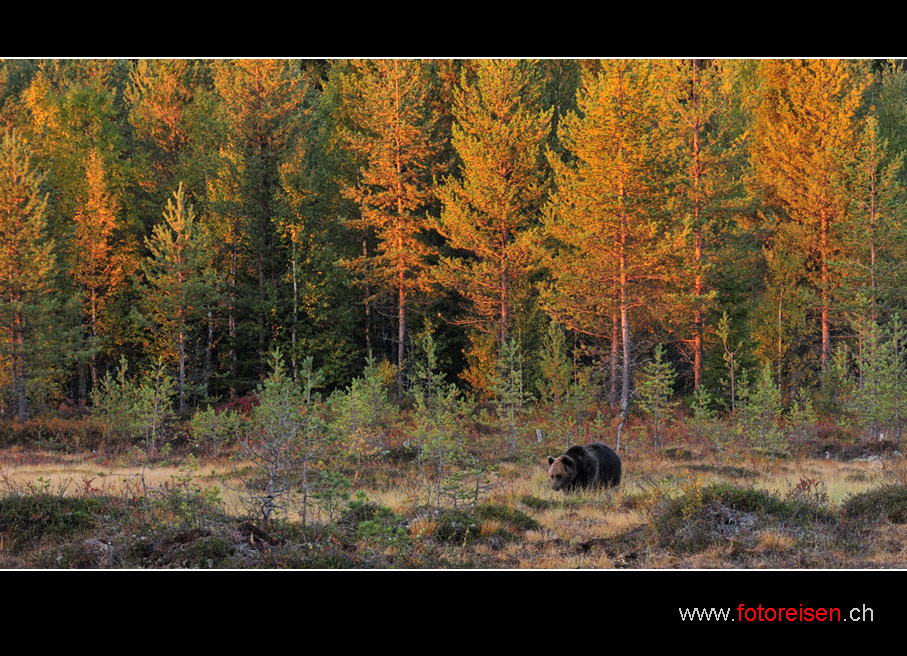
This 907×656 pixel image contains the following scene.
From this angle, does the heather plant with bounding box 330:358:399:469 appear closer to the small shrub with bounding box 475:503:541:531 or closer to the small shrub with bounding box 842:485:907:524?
the small shrub with bounding box 475:503:541:531

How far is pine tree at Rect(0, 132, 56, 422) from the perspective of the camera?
26.6m

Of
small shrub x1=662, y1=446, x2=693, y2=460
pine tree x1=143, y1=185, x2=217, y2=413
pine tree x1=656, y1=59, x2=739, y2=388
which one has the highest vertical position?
pine tree x1=656, y1=59, x2=739, y2=388

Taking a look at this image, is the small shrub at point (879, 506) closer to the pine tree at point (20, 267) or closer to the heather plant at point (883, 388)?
the heather plant at point (883, 388)

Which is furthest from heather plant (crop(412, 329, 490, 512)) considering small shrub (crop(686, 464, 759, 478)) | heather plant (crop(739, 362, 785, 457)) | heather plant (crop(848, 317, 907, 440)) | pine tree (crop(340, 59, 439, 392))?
pine tree (crop(340, 59, 439, 392))

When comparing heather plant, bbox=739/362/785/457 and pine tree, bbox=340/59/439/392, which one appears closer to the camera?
heather plant, bbox=739/362/785/457

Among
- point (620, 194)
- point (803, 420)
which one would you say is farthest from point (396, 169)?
point (803, 420)

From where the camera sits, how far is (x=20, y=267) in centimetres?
2717

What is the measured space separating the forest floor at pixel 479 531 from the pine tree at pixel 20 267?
56.1 ft

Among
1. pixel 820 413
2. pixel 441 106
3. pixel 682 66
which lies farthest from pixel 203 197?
pixel 820 413

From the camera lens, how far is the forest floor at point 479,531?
8.18 meters

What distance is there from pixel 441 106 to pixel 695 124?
10947mm

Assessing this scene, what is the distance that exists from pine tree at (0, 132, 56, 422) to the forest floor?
56.1 ft

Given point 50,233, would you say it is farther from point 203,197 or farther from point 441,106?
point 441,106

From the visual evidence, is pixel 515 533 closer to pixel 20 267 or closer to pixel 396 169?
pixel 396 169
